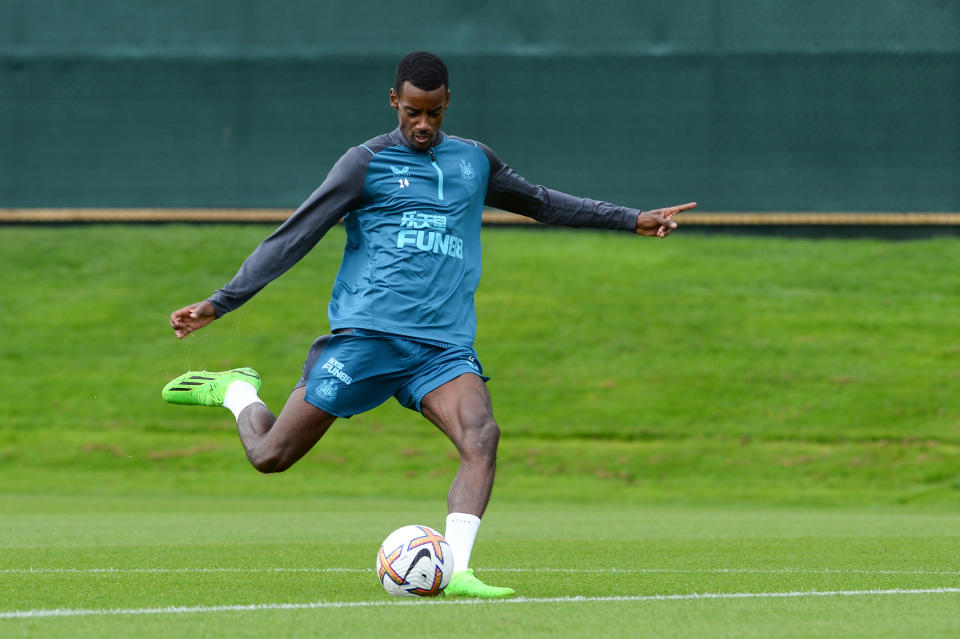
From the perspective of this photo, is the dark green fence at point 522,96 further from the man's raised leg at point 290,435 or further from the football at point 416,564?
the football at point 416,564

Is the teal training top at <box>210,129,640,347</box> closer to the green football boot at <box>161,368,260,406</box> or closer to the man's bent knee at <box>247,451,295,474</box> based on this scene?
the man's bent knee at <box>247,451,295,474</box>

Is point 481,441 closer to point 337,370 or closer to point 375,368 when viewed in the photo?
point 375,368

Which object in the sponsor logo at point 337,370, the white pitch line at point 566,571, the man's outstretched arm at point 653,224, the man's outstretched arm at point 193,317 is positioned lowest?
the white pitch line at point 566,571

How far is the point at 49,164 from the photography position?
25.2 metres

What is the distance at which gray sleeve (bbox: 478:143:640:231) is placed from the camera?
7.62m

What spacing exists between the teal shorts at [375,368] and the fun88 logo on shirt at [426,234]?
43 cm

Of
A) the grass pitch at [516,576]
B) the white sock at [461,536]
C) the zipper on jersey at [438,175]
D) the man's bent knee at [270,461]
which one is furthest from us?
the man's bent knee at [270,461]

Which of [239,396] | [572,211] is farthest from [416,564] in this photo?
[572,211]

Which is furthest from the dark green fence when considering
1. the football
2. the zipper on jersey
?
the football

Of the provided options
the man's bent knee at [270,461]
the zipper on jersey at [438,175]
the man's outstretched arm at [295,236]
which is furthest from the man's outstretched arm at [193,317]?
the zipper on jersey at [438,175]

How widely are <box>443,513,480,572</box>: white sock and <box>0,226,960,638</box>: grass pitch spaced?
354 millimetres

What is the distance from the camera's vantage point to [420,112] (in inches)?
278

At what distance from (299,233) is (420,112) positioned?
2.58ft

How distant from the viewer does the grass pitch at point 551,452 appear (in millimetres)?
6383
